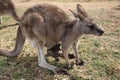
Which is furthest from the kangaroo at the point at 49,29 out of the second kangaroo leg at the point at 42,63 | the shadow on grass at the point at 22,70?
the shadow on grass at the point at 22,70

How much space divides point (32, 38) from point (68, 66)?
0.71 metres

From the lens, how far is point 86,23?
403 centimetres

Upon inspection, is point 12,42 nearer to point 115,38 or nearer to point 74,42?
point 74,42

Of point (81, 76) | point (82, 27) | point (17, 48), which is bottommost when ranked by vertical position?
point (81, 76)

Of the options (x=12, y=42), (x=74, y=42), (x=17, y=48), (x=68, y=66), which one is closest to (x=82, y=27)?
(x=74, y=42)

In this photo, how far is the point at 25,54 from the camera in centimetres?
485

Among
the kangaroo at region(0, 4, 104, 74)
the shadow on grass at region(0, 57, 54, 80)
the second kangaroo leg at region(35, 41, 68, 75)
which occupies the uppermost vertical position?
the kangaroo at region(0, 4, 104, 74)

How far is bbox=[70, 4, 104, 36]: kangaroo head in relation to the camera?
3.98 metres

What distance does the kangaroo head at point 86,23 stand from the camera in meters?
3.98

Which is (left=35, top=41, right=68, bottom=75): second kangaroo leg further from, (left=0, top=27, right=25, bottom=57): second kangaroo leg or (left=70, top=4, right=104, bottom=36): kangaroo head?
(left=70, top=4, right=104, bottom=36): kangaroo head

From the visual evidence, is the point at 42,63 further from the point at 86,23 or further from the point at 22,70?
the point at 86,23

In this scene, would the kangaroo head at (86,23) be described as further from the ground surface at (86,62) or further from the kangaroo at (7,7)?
the kangaroo at (7,7)

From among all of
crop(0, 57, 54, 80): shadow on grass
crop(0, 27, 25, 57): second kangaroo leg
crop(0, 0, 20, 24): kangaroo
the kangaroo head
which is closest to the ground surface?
crop(0, 57, 54, 80): shadow on grass

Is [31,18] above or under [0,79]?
above
